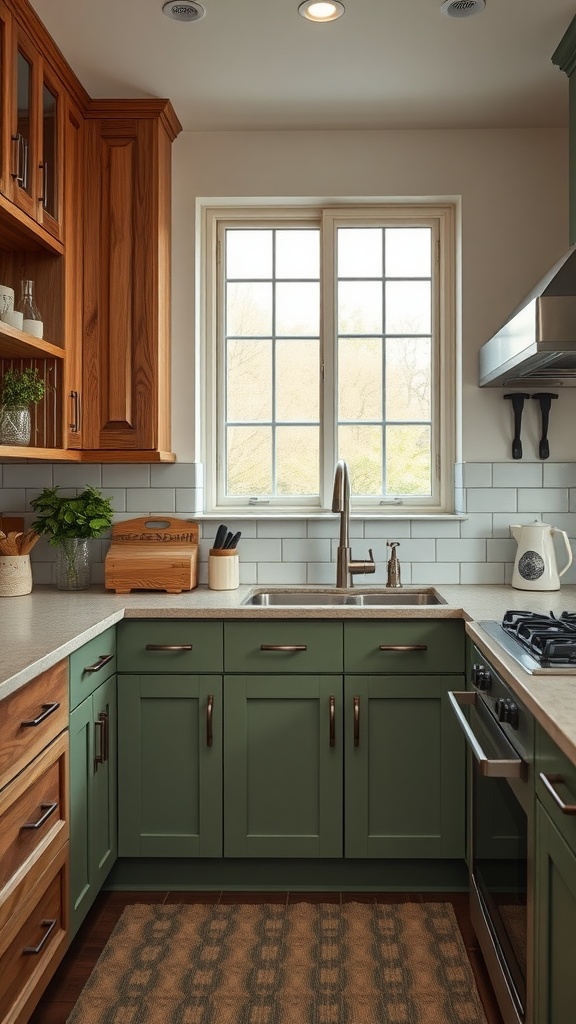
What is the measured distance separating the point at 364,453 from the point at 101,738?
5.05 ft

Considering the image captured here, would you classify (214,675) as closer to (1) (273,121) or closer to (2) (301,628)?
(2) (301,628)

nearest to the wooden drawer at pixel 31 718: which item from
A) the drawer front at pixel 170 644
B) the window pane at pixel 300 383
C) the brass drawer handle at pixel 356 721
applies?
the drawer front at pixel 170 644

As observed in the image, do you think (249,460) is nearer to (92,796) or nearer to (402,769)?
(402,769)

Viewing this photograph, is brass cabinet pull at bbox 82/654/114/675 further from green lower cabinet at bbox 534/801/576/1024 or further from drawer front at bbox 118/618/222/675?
green lower cabinet at bbox 534/801/576/1024

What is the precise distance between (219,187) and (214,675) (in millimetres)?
1847

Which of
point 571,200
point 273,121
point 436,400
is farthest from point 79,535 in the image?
point 571,200

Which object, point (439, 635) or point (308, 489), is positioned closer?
point (439, 635)

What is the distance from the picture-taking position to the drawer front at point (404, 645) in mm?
2682

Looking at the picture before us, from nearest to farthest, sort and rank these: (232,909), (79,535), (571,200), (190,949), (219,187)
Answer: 1. (190,949)
2. (232,909)
3. (571,200)
4. (79,535)
5. (219,187)

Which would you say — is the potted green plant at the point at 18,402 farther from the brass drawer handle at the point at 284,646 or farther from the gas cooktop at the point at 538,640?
the gas cooktop at the point at 538,640

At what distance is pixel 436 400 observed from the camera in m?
3.42

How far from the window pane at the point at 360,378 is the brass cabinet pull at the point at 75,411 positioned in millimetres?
1028

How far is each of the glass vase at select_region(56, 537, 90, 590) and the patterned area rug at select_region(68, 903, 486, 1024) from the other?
110 cm

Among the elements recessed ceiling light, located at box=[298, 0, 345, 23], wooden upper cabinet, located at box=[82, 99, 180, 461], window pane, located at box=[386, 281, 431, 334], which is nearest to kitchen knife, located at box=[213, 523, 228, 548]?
wooden upper cabinet, located at box=[82, 99, 180, 461]
